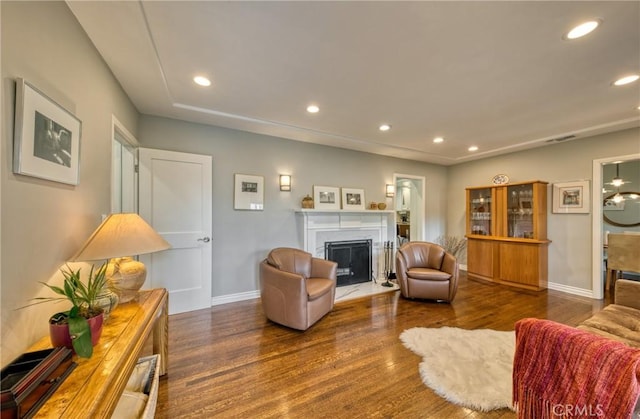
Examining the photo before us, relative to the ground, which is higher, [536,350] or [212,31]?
[212,31]

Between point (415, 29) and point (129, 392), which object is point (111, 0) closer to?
point (415, 29)

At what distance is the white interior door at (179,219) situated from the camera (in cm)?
319

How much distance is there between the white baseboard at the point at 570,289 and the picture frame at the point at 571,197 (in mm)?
1251

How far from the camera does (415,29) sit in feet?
5.82

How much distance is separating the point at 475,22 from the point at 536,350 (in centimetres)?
200

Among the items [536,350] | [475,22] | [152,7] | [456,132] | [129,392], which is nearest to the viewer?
[536,350]

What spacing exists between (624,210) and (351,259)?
5.76m

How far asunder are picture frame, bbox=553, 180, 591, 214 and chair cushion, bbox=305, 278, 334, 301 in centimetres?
425

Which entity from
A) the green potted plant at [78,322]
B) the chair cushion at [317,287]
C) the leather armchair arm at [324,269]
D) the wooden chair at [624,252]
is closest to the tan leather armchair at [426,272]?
the leather armchair arm at [324,269]

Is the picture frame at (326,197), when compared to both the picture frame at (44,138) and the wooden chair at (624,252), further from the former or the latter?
the wooden chair at (624,252)

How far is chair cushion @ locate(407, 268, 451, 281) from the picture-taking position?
370 cm

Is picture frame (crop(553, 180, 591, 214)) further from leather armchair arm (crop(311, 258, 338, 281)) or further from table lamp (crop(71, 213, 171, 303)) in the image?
table lamp (crop(71, 213, 171, 303))

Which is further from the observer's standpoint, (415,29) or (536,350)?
(415,29)

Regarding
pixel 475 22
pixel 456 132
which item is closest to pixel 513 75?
pixel 475 22
